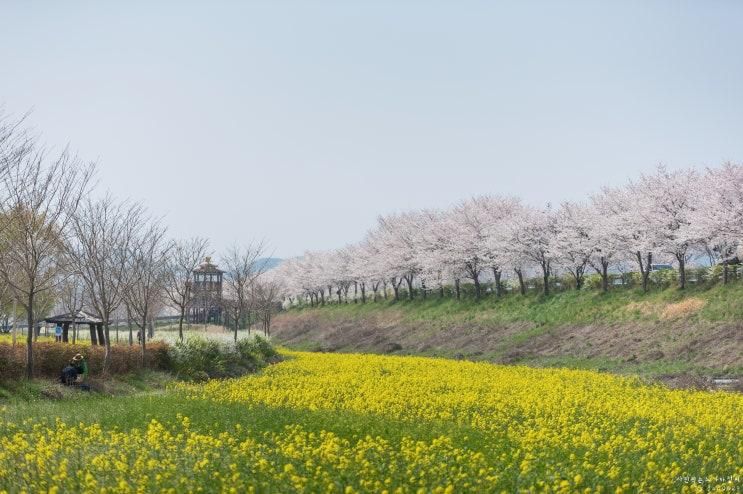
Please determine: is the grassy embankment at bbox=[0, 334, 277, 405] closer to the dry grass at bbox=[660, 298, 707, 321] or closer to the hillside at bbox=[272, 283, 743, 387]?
the hillside at bbox=[272, 283, 743, 387]

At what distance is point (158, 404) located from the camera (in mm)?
16531

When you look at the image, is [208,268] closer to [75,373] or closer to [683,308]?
[683,308]

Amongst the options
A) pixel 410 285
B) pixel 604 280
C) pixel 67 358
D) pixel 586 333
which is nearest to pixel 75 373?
pixel 67 358

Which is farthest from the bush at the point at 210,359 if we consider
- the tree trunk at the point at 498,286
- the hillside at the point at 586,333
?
the tree trunk at the point at 498,286

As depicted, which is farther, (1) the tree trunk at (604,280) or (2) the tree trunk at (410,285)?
(2) the tree trunk at (410,285)

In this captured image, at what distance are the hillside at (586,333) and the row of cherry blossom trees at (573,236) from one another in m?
2.55

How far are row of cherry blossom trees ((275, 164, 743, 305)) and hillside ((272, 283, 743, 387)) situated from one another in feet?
8.38

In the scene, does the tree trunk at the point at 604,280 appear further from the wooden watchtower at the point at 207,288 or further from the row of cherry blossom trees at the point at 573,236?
the wooden watchtower at the point at 207,288

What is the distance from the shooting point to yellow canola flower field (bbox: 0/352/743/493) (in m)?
8.19

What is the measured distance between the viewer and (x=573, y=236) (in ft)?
180

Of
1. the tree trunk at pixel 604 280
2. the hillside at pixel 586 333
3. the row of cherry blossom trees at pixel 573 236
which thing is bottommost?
the hillside at pixel 586 333

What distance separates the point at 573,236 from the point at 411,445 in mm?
46428

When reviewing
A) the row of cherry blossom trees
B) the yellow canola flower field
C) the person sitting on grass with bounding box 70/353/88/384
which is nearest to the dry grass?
the row of cherry blossom trees

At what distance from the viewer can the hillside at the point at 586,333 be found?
31.4 meters
